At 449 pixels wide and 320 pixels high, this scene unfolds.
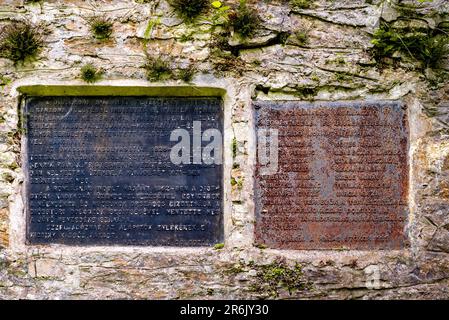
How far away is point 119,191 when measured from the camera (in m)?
3.44

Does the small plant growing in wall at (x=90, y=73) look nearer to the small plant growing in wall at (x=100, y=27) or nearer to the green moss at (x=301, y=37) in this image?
the small plant growing in wall at (x=100, y=27)

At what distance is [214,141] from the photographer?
345 centimetres

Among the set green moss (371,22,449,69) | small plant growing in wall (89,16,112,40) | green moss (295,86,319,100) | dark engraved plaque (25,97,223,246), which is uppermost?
small plant growing in wall (89,16,112,40)

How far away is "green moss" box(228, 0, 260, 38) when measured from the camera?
335cm

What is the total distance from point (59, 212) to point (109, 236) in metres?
0.36

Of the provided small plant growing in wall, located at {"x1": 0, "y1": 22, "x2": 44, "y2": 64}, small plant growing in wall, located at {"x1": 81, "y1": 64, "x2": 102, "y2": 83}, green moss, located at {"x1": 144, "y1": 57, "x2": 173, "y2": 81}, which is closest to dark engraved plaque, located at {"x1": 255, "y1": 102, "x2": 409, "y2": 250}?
green moss, located at {"x1": 144, "y1": 57, "x2": 173, "y2": 81}

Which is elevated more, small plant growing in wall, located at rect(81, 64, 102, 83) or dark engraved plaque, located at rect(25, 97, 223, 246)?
small plant growing in wall, located at rect(81, 64, 102, 83)

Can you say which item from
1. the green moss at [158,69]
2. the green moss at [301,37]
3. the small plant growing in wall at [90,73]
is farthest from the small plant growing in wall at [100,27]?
the green moss at [301,37]

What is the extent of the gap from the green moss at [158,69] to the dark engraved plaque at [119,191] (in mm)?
310

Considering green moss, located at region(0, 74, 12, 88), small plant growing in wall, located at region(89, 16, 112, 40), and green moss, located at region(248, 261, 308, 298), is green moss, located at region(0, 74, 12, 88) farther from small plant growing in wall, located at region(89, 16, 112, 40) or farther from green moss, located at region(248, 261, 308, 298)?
green moss, located at region(248, 261, 308, 298)

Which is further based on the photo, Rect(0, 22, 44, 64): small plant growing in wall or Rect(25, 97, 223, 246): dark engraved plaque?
Rect(25, 97, 223, 246): dark engraved plaque

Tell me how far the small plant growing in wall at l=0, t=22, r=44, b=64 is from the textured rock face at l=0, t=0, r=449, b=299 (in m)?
0.05

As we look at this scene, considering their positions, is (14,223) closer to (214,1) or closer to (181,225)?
(181,225)

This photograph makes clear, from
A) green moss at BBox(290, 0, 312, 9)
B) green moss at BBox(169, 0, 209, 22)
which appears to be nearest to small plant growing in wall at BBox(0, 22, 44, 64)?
green moss at BBox(169, 0, 209, 22)
